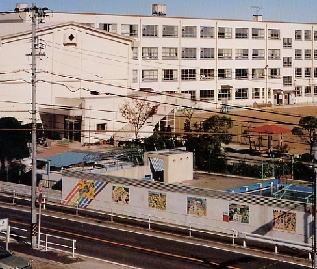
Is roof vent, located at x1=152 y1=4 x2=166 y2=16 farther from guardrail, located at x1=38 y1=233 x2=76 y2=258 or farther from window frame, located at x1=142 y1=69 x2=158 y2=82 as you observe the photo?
guardrail, located at x1=38 y1=233 x2=76 y2=258

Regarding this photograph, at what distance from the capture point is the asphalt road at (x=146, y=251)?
26.9 metres

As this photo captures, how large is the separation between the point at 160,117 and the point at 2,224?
125 feet

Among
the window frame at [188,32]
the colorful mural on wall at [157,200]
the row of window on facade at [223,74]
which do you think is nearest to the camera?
the colorful mural on wall at [157,200]

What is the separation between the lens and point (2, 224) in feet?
93.4

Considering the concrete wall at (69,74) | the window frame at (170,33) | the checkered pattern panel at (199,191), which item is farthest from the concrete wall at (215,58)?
the checkered pattern panel at (199,191)

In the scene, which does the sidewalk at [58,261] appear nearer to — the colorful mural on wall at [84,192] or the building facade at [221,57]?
the colorful mural on wall at [84,192]

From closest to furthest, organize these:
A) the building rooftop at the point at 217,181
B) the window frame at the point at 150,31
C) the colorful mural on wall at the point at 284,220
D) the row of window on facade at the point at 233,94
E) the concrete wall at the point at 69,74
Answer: the colorful mural on wall at the point at 284,220 → the building rooftop at the point at 217,181 → the concrete wall at the point at 69,74 → the window frame at the point at 150,31 → the row of window on facade at the point at 233,94

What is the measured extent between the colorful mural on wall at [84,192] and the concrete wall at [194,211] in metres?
0.18

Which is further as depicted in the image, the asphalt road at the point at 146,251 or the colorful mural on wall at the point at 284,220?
the colorful mural on wall at the point at 284,220

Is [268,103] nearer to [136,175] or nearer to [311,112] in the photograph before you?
[311,112]

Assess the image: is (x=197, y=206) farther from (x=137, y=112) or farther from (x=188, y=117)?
(x=188, y=117)

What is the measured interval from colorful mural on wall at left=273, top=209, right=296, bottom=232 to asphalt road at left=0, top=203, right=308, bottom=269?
10.3 ft

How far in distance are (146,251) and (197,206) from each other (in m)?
5.54

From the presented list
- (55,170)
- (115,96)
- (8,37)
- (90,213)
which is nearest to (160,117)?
(115,96)
